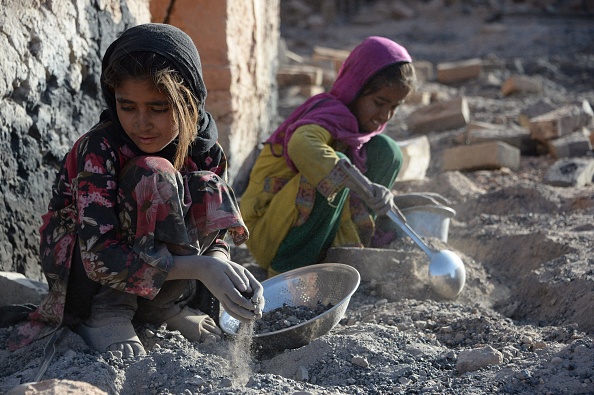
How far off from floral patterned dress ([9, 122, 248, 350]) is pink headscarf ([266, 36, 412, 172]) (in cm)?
101

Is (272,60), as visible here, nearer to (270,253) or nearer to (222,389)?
(270,253)

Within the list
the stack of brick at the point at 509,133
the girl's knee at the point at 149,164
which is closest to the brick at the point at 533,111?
the stack of brick at the point at 509,133

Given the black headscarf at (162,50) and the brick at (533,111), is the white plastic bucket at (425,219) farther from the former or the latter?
the brick at (533,111)

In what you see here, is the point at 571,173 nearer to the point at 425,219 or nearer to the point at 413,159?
the point at 413,159

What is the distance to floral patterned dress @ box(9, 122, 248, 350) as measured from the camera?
2264mm

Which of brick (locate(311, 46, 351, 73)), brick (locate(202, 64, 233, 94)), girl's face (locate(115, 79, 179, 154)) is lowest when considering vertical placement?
brick (locate(311, 46, 351, 73))

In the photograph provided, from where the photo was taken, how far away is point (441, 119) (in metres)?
6.12

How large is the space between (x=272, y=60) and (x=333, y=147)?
253 centimetres

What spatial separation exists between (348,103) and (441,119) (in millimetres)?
2730

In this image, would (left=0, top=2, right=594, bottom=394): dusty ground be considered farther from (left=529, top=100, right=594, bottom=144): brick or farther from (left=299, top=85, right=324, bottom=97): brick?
(left=299, top=85, right=324, bottom=97): brick

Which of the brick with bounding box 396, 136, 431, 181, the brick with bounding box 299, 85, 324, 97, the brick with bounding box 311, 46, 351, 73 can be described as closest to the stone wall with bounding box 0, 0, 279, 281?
the brick with bounding box 396, 136, 431, 181

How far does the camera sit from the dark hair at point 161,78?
2.24 metres

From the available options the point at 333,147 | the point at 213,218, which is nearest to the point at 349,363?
the point at 213,218

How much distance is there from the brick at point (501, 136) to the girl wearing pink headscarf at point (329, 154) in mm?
2034
